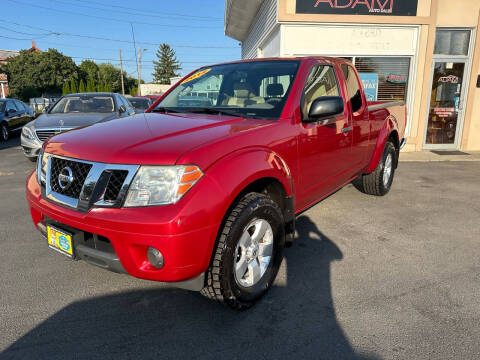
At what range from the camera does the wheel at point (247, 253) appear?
2.18m

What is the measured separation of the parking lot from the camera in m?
2.12

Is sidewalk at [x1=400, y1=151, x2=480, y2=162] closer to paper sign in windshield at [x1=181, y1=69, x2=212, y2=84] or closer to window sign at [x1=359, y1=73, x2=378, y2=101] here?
window sign at [x1=359, y1=73, x2=378, y2=101]

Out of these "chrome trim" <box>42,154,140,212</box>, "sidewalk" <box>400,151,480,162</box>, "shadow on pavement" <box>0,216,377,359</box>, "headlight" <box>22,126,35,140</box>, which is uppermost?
"chrome trim" <box>42,154,140,212</box>

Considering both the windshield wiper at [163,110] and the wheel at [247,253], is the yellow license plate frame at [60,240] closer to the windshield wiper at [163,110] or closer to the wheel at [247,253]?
the wheel at [247,253]

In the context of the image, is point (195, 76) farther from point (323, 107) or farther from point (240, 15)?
point (240, 15)

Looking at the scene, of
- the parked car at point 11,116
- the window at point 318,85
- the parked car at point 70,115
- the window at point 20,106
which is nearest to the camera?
the window at point 318,85

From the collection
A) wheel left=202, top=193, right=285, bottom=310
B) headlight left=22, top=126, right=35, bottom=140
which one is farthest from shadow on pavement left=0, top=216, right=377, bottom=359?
headlight left=22, top=126, right=35, bottom=140

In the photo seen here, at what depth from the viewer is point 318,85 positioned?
3.41 meters

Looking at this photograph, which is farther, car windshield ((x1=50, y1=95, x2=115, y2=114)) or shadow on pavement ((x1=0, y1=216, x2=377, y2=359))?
car windshield ((x1=50, y1=95, x2=115, y2=114))

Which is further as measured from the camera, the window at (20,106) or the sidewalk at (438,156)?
the window at (20,106)

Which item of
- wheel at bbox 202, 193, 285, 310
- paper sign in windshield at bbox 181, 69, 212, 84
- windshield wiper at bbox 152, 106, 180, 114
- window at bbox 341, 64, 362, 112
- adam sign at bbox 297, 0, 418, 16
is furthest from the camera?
adam sign at bbox 297, 0, 418, 16

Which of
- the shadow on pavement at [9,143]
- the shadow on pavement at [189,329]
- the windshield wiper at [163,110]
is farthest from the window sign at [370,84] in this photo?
the shadow on pavement at [9,143]

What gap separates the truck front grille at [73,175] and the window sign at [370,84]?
857cm

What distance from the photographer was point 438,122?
31.7 ft
